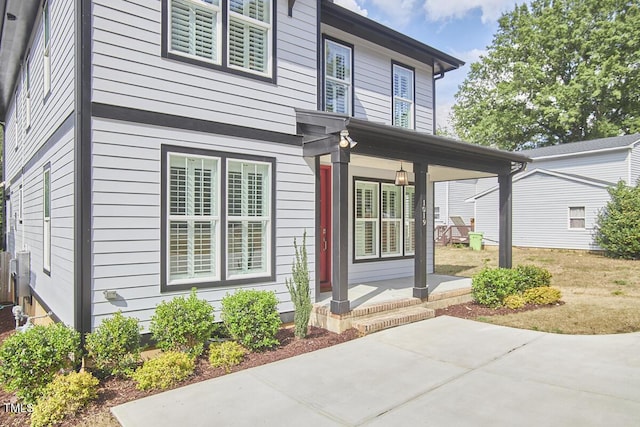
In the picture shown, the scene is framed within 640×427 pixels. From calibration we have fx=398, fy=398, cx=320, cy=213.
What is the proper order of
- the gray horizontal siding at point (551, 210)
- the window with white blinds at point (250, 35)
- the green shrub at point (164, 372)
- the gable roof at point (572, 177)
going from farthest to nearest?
1. the gray horizontal siding at point (551, 210)
2. the gable roof at point (572, 177)
3. the window with white blinds at point (250, 35)
4. the green shrub at point (164, 372)

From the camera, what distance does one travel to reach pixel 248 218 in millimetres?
5641

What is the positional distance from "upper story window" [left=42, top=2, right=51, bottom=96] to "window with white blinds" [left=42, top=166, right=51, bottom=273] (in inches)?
50.7

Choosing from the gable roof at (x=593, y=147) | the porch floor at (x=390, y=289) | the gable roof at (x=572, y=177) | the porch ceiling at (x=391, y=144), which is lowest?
the porch floor at (x=390, y=289)

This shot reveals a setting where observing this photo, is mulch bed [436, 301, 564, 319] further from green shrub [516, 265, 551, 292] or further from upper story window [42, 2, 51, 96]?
upper story window [42, 2, 51, 96]

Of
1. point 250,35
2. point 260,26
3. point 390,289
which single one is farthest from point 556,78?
point 250,35

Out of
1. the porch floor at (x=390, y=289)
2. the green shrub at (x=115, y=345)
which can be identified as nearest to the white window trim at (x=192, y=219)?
the green shrub at (x=115, y=345)

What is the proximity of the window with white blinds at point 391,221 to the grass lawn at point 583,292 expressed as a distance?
9.59 feet

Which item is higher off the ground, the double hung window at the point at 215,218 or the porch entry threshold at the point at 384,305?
the double hung window at the point at 215,218

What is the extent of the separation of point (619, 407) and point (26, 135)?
403 inches

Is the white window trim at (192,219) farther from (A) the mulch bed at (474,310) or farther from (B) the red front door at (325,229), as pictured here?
(A) the mulch bed at (474,310)

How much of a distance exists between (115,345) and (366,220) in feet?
19.1

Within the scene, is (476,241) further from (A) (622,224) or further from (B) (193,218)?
(B) (193,218)

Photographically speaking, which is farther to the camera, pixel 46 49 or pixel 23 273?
pixel 23 273

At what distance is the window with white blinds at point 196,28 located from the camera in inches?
200
